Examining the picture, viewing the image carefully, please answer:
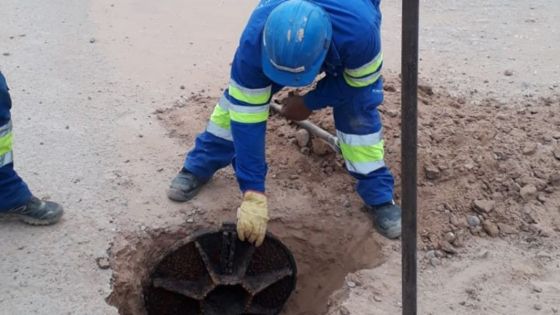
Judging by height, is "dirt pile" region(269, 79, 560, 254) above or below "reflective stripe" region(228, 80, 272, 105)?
below

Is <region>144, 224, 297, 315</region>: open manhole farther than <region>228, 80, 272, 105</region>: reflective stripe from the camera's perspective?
Yes

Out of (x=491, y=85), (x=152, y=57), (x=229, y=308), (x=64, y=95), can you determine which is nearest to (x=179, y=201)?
(x=229, y=308)

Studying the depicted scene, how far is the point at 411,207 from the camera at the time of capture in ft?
9.28

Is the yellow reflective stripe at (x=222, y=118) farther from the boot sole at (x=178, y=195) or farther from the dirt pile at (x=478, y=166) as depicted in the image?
the dirt pile at (x=478, y=166)

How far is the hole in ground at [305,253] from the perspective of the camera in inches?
161

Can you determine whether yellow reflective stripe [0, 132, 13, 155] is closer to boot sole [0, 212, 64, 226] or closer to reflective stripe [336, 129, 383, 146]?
boot sole [0, 212, 64, 226]

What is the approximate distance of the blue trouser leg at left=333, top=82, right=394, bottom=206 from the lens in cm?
404

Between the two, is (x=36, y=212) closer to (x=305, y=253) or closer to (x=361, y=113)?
(x=305, y=253)

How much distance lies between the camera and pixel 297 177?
4738 millimetres

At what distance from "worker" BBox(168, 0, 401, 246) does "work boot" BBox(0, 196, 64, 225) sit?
0.71m

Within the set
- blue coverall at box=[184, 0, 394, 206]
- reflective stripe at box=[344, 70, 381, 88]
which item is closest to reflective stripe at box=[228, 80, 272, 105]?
blue coverall at box=[184, 0, 394, 206]

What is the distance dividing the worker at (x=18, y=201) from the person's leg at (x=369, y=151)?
1739 millimetres

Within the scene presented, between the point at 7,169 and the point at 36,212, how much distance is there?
30 cm

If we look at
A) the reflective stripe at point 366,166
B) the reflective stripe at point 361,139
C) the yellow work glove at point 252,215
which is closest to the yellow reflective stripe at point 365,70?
the reflective stripe at point 361,139
